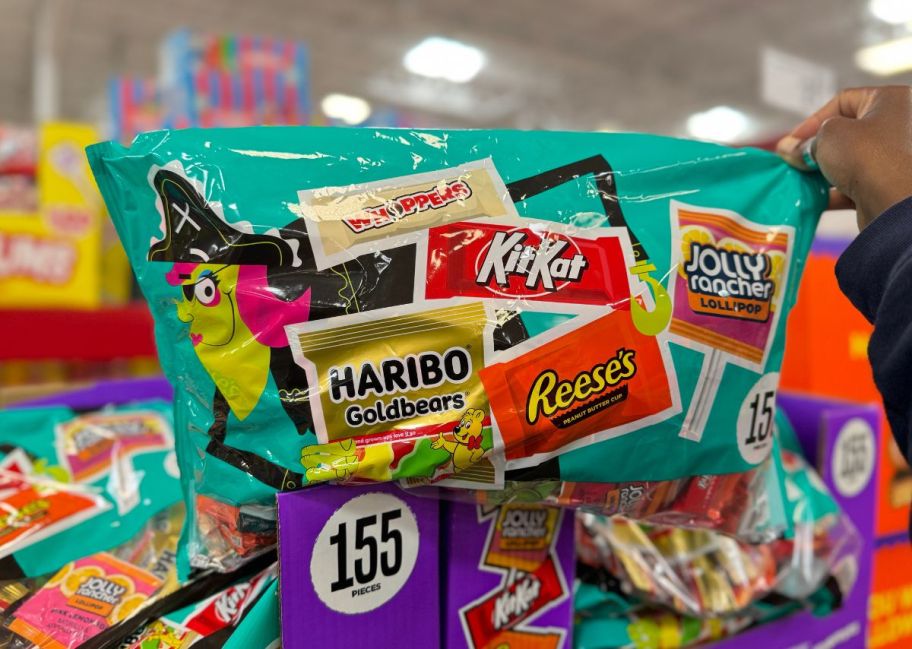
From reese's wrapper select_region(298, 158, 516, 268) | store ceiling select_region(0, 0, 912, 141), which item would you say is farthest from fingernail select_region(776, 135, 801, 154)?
store ceiling select_region(0, 0, 912, 141)

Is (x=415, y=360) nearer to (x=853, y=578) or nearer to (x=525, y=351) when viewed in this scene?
(x=525, y=351)

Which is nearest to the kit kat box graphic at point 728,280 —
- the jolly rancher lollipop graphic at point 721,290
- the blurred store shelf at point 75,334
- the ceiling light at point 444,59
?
the jolly rancher lollipop graphic at point 721,290

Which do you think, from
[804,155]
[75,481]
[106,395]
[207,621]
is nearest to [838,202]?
[804,155]

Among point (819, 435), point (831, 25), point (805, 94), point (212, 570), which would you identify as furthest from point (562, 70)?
point (212, 570)

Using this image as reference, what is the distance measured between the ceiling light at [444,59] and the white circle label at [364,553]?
6.42 m

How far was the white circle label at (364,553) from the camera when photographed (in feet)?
1.82

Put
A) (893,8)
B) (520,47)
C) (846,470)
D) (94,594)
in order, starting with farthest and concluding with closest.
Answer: (520,47), (893,8), (846,470), (94,594)

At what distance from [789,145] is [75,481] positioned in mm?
931

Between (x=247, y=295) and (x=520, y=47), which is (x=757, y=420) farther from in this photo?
(x=520, y=47)

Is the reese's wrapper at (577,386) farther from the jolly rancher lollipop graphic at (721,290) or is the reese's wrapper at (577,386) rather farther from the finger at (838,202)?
the finger at (838,202)

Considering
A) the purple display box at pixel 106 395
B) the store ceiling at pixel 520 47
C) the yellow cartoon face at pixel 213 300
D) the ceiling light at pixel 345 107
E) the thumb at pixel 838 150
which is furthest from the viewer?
the ceiling light at pixel 345 107

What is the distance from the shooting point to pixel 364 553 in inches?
22.6

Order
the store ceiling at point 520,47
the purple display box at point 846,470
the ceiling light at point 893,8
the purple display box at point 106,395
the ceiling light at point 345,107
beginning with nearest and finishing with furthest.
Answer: the purple display box at point 846,470 < the purple display box at point 106,395 < the ceiling light at point 893,8 < the store ceiling at point 520,47 < the ceiling light at point 345,107

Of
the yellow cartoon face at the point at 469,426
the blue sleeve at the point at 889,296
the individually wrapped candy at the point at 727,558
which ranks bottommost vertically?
the individually wrapped candy at the point at 727,558
